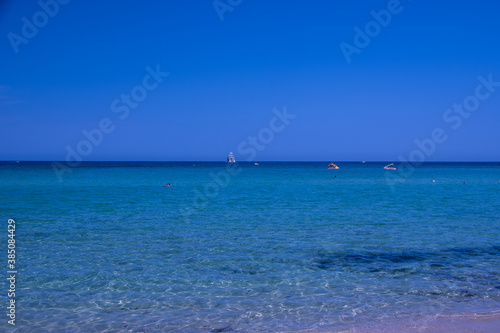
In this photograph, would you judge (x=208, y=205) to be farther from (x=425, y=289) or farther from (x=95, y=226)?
(x=425, y=289)

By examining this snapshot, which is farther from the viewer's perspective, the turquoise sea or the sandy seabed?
the turquoise sea

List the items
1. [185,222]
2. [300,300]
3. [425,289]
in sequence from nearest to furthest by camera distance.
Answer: [300,300], [425,289], [185,222]

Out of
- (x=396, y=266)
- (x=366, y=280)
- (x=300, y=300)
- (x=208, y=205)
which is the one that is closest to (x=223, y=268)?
(x=300, y=300)

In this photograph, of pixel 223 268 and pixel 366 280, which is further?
pixel 223 268

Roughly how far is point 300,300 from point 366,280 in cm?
232

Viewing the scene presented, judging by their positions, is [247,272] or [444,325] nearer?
[444,325]

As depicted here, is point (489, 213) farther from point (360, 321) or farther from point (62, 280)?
point (62, 280)

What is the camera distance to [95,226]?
706 inches

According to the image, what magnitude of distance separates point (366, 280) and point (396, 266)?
1836 mm

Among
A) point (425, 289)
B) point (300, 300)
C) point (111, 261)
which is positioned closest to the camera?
point (300, 300)

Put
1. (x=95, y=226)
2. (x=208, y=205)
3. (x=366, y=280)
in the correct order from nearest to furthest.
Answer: (x=366, y=280), (x=95, y=226), (x=208, y=205)

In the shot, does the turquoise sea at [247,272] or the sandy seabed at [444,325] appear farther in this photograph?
the turquoise sea at [247,272]

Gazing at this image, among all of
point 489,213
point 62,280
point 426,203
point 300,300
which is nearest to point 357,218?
point 489,213

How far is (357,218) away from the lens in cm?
2072
